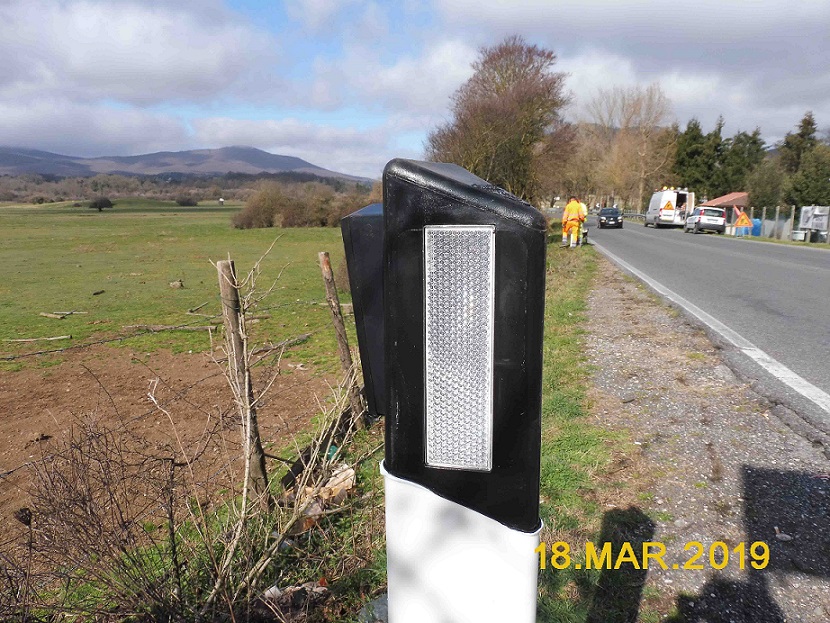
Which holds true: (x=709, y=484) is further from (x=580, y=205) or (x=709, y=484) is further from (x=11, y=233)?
(x=11, y=233)

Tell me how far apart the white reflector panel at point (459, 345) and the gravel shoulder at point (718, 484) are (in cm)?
166

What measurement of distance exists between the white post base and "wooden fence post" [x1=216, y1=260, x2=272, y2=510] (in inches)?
53.5

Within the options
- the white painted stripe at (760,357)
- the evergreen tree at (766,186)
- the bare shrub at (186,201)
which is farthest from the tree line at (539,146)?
the bare shrub at (186,201)

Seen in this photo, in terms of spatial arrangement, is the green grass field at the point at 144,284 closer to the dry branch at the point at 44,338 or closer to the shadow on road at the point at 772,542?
the dry branch at the point at 44,338

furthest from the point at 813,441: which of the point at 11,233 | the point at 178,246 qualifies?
the point at 11,233

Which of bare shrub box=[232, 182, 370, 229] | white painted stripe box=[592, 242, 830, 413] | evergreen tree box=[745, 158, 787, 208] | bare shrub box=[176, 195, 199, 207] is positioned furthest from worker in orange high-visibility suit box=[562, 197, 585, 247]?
bare shrub box=[176, 195, 199, 207]

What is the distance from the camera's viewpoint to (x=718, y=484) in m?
3.09

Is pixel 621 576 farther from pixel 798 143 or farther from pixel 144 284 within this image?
pixel 798 143

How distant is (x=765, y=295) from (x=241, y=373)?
29.3 feet

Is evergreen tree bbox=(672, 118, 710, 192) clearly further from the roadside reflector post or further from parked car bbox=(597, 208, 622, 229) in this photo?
the roadside reflector post

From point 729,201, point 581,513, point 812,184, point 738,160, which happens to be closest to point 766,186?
point 812,184

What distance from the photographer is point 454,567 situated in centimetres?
122

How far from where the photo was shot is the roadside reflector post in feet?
3.63

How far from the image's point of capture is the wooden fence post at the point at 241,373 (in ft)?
8.47
